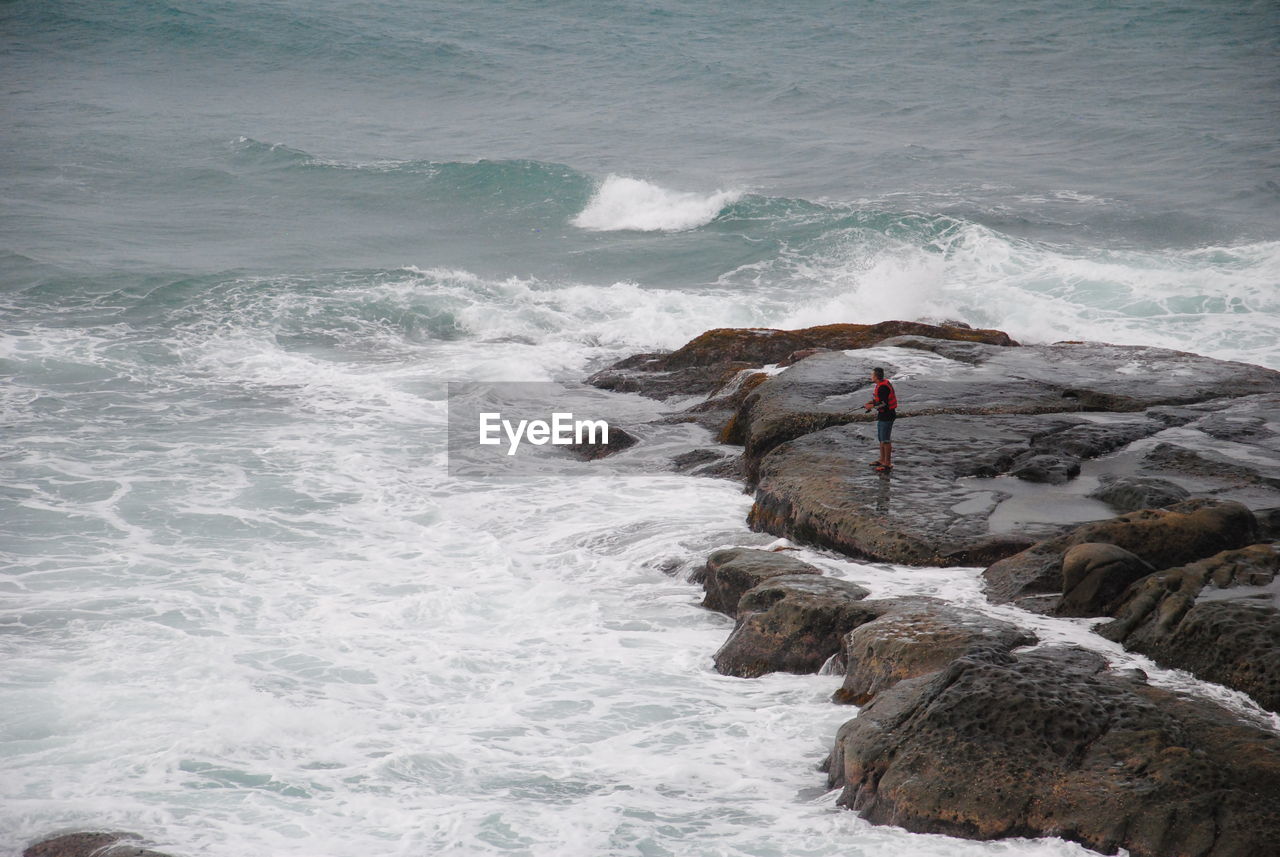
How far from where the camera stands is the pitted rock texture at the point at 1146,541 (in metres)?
8.74

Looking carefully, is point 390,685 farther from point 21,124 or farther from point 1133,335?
point 21,124

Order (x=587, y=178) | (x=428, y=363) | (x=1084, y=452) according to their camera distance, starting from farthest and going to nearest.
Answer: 1. (x=587, y=178)
2. (x=428, y=363)
3. (x=1084, y=452)

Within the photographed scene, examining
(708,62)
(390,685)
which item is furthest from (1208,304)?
(708,62)

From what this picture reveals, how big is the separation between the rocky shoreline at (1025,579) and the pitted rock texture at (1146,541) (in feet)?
0.06

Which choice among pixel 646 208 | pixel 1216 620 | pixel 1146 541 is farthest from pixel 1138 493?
pixel 646 208

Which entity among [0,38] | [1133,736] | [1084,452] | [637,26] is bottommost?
[1133,736]

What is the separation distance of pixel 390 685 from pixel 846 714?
3.70 meters

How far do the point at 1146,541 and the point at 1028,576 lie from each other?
3.16ft

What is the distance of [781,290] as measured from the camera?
2403cm

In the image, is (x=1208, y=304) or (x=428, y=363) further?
(x=1208, y=304)

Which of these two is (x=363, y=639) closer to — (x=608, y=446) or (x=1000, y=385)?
(x=608, y=446)

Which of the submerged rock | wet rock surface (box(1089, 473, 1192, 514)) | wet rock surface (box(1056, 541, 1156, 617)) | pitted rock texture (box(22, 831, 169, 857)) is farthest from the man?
pitted rock texture (box(22, 831, 169, 857))

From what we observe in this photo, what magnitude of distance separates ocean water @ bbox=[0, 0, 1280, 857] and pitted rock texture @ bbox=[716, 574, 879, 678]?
0.25m

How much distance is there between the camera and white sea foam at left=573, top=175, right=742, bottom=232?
29.8 meters
